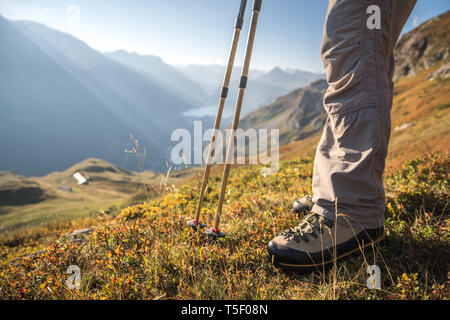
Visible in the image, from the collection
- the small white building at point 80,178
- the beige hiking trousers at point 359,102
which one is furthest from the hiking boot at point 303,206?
the small white building at point 80,178

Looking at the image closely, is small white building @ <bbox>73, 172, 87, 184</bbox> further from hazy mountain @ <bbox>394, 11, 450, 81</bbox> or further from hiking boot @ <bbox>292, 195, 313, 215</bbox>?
hazy mountain @ <bbox>394, 11, 450, 81</bbox>

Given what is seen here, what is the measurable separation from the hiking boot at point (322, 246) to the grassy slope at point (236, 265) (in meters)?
0.12

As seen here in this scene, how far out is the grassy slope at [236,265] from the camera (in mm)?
2074

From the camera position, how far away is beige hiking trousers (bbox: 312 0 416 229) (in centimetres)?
223

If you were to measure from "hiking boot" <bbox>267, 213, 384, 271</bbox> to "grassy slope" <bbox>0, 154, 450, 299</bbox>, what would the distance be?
0.38 ft

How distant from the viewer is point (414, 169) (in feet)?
15.6

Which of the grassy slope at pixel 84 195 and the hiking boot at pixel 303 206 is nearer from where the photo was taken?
the hiking boot at pixel 303 206

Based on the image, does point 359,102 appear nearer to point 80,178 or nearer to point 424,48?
point 424,48

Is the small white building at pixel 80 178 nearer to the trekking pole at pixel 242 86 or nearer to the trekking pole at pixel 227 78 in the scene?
the trekking pole at pixel 227 78

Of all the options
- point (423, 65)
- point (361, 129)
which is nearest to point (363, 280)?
point (361, 129)

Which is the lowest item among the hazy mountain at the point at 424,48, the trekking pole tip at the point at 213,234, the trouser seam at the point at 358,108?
the trekking pole tip at the point at 213,234
